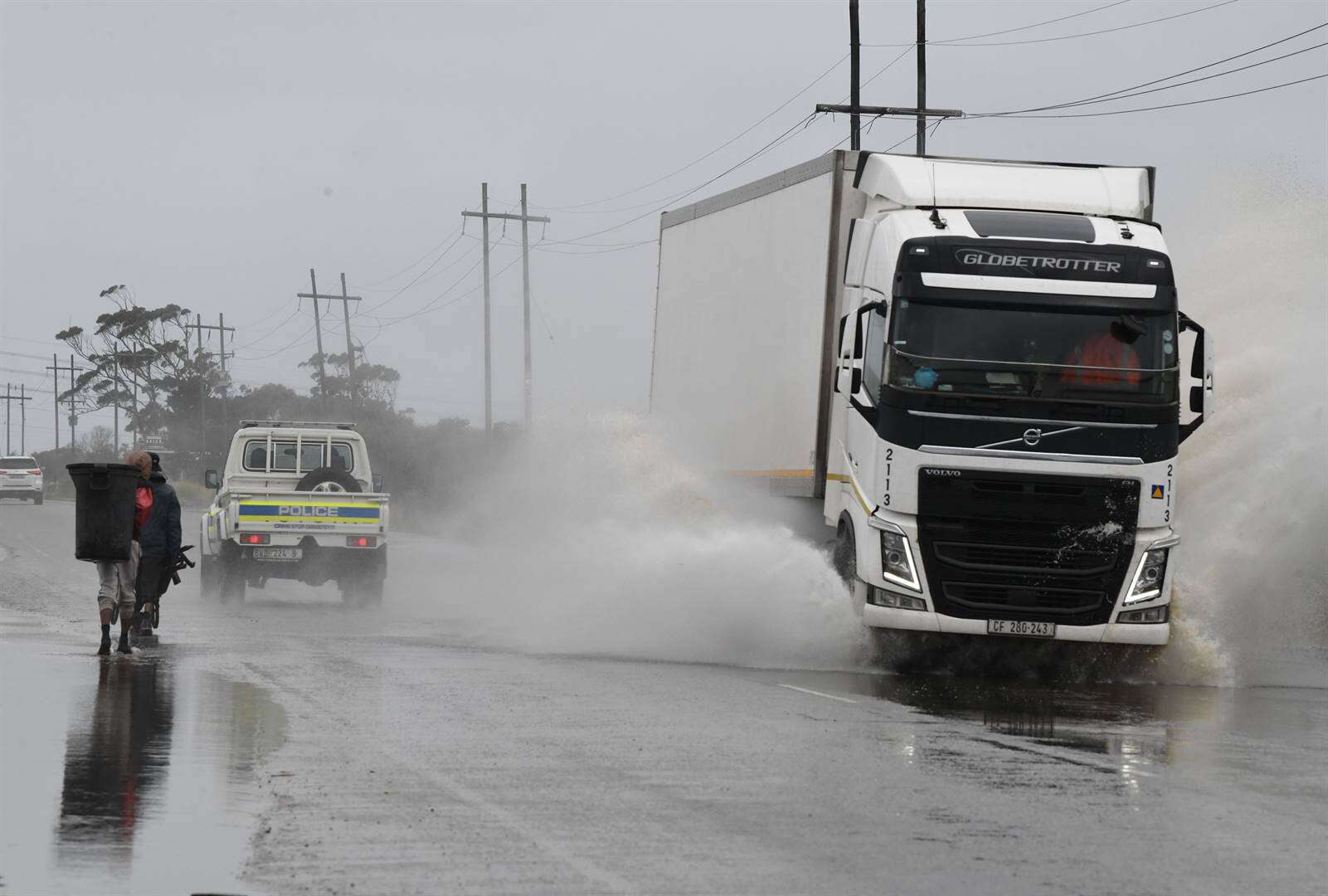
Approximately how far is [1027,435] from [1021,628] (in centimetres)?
153

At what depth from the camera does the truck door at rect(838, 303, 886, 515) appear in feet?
48.0

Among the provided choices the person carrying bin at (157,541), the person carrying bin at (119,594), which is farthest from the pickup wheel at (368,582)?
the person carrying bin at (119,594)

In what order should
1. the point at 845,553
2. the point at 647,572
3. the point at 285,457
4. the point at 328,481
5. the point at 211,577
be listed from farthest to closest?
the point at 285,457, the point at 211,577, the point at 328,481, the point at 647,572, the point at 845,553

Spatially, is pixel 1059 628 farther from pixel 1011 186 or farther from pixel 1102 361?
pixel 1011 186

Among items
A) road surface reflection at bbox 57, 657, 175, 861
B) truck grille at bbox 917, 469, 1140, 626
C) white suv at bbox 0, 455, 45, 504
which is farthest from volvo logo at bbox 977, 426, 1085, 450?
white suv at bbox 0, 455, 45, 504

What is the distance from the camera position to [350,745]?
10539 mm

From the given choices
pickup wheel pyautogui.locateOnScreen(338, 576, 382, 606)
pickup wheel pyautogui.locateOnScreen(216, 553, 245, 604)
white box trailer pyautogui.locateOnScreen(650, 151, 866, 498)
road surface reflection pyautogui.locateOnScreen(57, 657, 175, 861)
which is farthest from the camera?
pickup wheel pyautogui.locateOnScreen(338, 576, 382, 606)

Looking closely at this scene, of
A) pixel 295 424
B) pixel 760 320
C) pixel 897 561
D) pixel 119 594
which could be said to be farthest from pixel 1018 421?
pixel 295 424

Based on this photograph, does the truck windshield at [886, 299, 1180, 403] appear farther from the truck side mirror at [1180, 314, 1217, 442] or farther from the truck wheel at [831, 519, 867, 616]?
the truck wheel at [831, 519, 867, 616]

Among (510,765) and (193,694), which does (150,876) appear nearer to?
(510,765)

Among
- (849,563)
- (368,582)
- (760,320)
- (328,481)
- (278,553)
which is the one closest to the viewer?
(849,563)

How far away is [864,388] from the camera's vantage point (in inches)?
589

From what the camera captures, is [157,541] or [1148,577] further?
[157,541]

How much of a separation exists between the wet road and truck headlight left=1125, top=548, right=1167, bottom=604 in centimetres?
84
